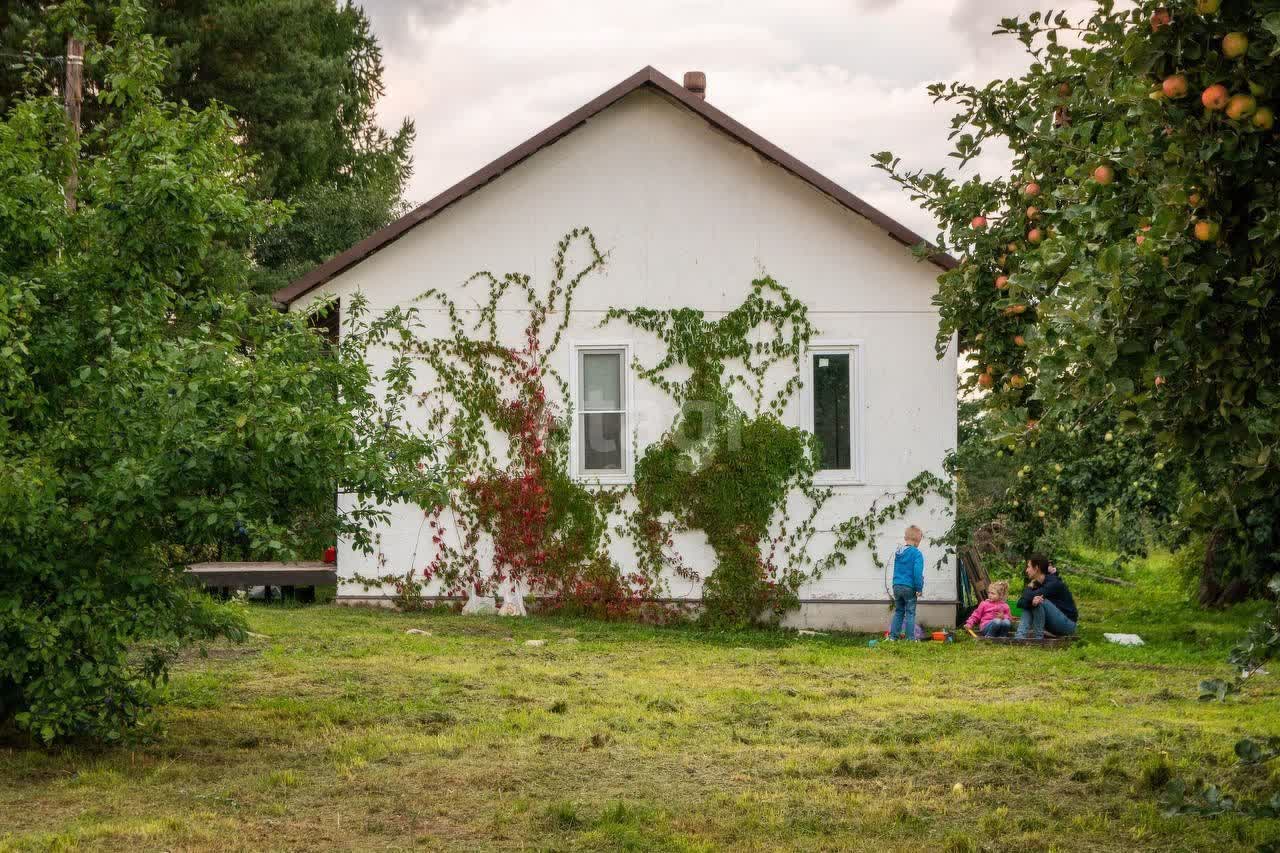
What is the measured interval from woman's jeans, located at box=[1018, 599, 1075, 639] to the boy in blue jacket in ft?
3.74

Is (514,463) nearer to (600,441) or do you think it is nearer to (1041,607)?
(600,441)

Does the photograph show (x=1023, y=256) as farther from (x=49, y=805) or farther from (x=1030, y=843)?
(x=49, y=805)

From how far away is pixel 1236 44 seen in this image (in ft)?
12.1

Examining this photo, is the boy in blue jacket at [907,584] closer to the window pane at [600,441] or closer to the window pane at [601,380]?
the window pane at [600,441]

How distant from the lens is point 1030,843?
6.09 m

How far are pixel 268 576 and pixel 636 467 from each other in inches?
204

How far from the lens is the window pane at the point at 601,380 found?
15.8 m

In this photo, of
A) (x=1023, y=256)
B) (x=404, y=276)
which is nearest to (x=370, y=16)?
(x=404, y=276)

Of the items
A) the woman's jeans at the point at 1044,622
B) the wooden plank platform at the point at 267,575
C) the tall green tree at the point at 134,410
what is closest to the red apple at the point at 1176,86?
the tall green tree at the point at 134,410

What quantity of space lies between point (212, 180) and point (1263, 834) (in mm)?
6448

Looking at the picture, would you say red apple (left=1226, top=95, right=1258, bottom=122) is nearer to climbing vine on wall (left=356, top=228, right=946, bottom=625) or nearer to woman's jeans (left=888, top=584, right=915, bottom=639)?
woman's jeans (left=888, top=584, right=915, bottom=639)

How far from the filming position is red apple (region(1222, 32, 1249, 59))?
145 inches

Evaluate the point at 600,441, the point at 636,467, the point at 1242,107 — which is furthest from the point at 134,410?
the point at 600,441

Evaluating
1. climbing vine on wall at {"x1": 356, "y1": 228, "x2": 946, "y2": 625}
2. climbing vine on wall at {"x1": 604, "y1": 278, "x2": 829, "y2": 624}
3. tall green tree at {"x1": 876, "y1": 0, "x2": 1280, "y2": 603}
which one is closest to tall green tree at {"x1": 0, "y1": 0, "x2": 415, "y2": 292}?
climbing vine on wall at {"x1": 356, "y1": 228, "x2": 946, "y2": 625}
